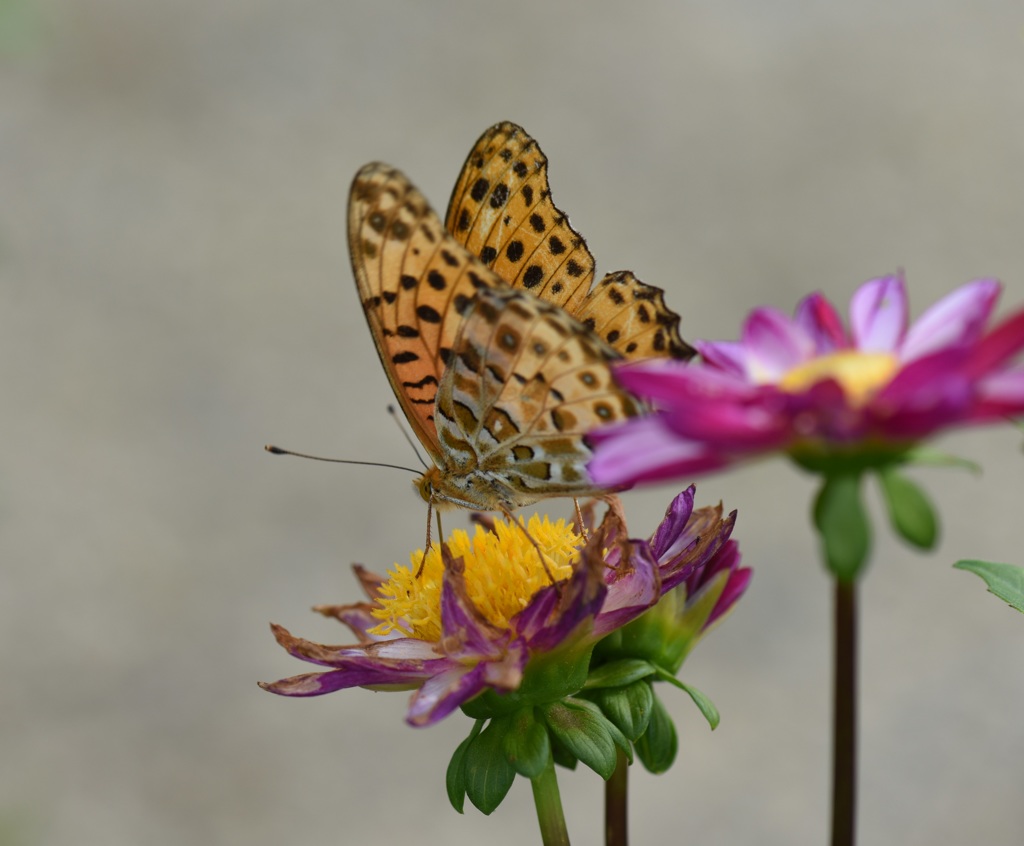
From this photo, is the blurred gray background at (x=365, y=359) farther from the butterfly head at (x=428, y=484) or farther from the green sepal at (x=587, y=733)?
the green sepal at (x=587, y=733)

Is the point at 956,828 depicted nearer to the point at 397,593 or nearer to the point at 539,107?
the point at 397,593

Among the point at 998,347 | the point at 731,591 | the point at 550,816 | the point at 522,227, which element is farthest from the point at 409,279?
the point at 998,347

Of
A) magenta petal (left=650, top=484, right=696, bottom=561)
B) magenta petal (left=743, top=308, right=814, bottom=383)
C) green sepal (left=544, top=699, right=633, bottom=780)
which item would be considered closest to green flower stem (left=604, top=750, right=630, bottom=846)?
green sepal (left=544, top=699, right=633, bottom=780)

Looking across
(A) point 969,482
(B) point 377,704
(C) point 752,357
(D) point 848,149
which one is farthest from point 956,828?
(C) point 752,357

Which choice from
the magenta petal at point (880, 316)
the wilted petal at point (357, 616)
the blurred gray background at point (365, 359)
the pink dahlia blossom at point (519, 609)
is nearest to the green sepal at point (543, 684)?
the pink dahlia blossom at point (519, 609)

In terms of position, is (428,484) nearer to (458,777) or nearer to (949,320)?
(458,777)
